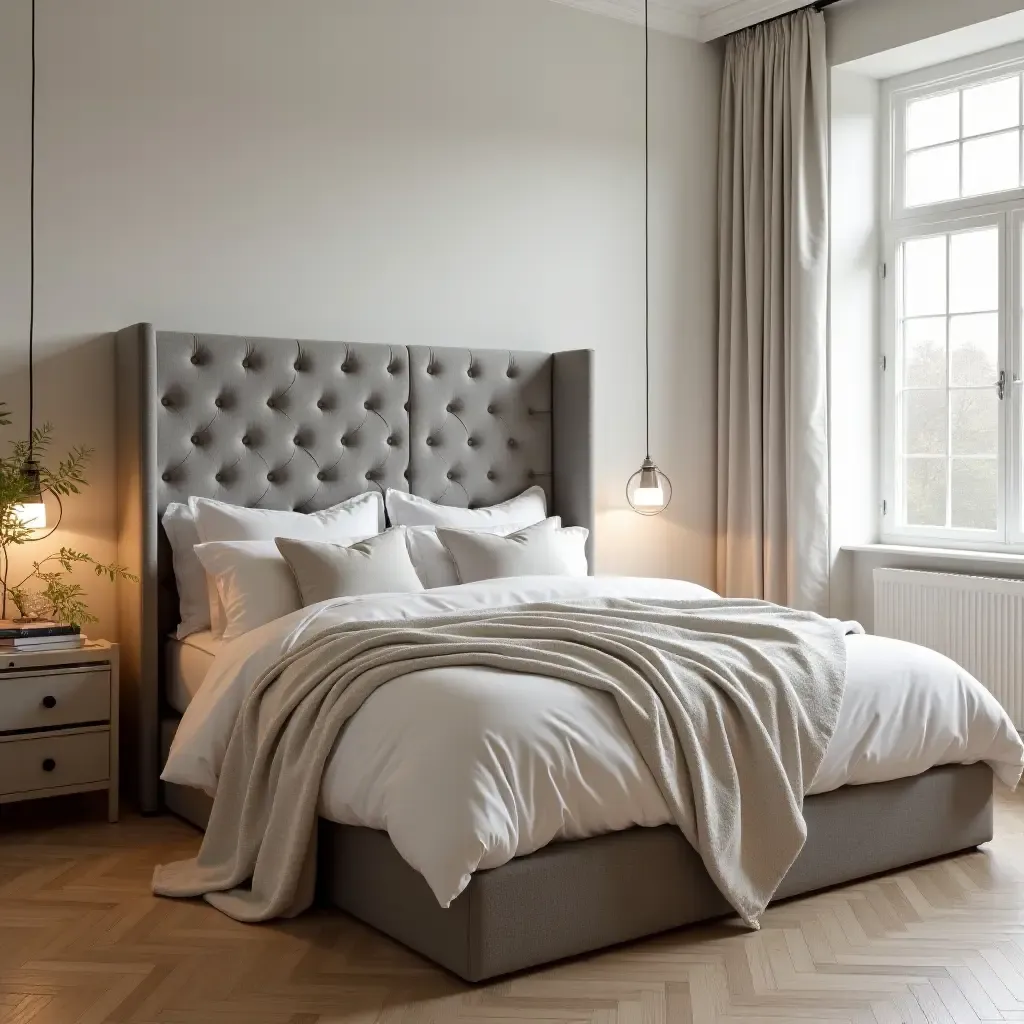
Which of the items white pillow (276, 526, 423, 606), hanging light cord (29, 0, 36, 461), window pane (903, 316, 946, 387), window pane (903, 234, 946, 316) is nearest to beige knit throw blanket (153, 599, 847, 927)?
white pillow (276, 526, 423, 606)

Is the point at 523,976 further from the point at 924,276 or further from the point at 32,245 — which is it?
the point at 924,276

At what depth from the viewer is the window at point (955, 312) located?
16.5 ft

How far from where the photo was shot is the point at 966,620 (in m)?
4.92

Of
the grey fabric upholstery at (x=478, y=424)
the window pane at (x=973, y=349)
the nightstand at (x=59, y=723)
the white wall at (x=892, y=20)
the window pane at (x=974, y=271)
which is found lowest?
the nightstand at (x=59, y=723)

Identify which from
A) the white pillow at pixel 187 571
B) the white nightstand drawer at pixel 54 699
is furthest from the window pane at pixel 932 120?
the white nightstand drawer at pixel 54 699

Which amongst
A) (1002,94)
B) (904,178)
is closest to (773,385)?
(904,178)

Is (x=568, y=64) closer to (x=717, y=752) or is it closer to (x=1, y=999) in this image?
(x=717, y=752)

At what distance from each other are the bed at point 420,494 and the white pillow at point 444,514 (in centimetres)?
10

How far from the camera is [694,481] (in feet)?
18.7

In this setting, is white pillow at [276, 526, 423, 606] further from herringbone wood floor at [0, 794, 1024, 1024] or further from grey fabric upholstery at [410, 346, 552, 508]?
herringbone wood floor at [0, 794, 1024, 1024]

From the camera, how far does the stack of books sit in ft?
12.4

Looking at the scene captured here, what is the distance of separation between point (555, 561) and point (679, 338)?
161 centimetres

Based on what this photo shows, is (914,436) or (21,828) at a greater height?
(914,436)

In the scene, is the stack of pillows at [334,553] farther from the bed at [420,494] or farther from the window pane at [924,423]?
the window pane at [924,423]
